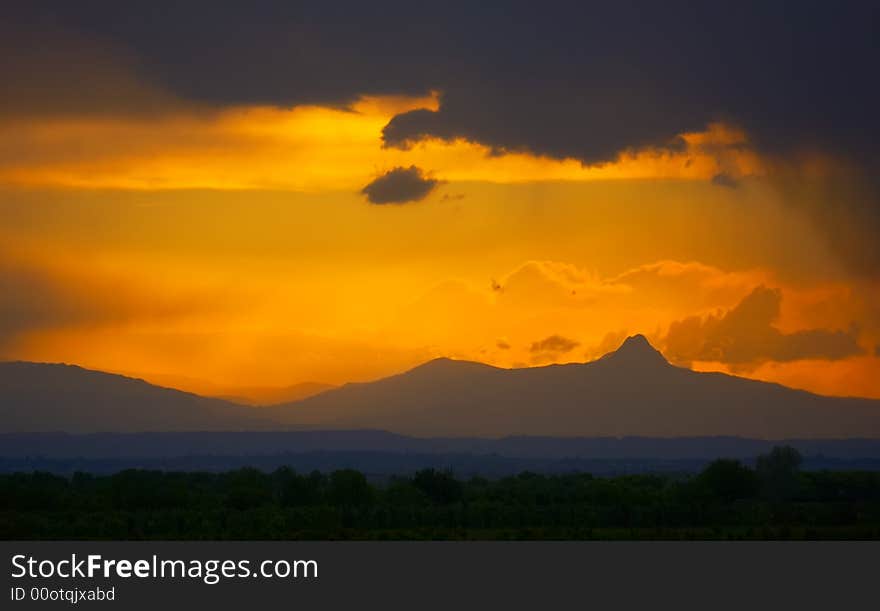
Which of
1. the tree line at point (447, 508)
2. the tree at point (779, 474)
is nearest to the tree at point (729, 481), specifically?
the tree line at point (447, 508)

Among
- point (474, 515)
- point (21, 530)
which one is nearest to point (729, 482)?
point (474, 515)

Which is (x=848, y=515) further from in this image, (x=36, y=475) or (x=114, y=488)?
(x=36, y=475)

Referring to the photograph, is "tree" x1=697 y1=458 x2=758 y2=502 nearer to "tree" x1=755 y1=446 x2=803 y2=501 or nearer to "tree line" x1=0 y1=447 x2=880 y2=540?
"tree line" x1=0 y1=447 x2=880 y2=540

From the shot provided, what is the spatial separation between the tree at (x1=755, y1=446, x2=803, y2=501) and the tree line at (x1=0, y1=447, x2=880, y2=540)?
12cm

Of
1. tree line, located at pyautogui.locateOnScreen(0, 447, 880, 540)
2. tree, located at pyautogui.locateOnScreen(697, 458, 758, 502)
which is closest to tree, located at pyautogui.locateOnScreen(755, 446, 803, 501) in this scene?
tree line, located at pyautogui.locateOnScreen(0, 447, 880, 540)

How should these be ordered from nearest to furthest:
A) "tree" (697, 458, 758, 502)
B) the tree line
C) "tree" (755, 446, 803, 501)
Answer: the tree line
"tree" (697, 458, 758, 502)
"tree" (755, 446, 803, 501)

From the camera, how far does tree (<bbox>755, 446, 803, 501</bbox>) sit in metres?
101

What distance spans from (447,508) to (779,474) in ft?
85.0

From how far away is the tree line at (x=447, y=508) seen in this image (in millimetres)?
74125

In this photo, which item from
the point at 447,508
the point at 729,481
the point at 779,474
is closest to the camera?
the point at 447,508

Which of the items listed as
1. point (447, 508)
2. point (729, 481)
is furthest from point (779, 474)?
point (447, 508)

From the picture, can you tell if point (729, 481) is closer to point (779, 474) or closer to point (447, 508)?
point (779, 474)

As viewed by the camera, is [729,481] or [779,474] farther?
[779,474]

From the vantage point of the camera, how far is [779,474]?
10400cm
